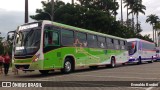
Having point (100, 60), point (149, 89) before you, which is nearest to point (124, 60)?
point (100, 60)

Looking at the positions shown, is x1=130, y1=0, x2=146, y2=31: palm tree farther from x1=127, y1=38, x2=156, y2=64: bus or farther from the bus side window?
the bus side window

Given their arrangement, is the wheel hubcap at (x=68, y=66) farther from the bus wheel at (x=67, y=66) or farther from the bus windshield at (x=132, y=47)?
the bus windshield at (x=132, y=47)

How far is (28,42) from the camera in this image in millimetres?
17719

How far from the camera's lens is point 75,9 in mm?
52000

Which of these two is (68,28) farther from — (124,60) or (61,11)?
(61,11)

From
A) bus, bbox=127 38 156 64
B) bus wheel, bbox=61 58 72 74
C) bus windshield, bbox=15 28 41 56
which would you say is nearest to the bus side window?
bus windshield, bbox=15 28 41 56

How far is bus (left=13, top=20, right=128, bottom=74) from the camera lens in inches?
690

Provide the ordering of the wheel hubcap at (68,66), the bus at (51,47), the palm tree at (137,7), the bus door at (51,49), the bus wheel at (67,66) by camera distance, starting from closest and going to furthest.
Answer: the bus at (51,47) < the bus door at (51,49) < the bus wheel at (67,66) < the wheel hubcap at (68,66) < the palm tree at (137,7)

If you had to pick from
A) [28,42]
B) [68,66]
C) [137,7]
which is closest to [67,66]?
[68,66]

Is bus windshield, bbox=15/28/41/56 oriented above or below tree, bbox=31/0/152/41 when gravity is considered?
below

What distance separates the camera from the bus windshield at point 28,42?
17.5 m

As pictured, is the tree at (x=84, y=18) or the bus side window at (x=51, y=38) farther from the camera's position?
the tree at (x=84, y=18)

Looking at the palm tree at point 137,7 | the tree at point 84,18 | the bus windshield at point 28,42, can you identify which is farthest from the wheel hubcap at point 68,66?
the palm tree at point 137,7

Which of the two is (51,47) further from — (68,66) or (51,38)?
(68,66)
